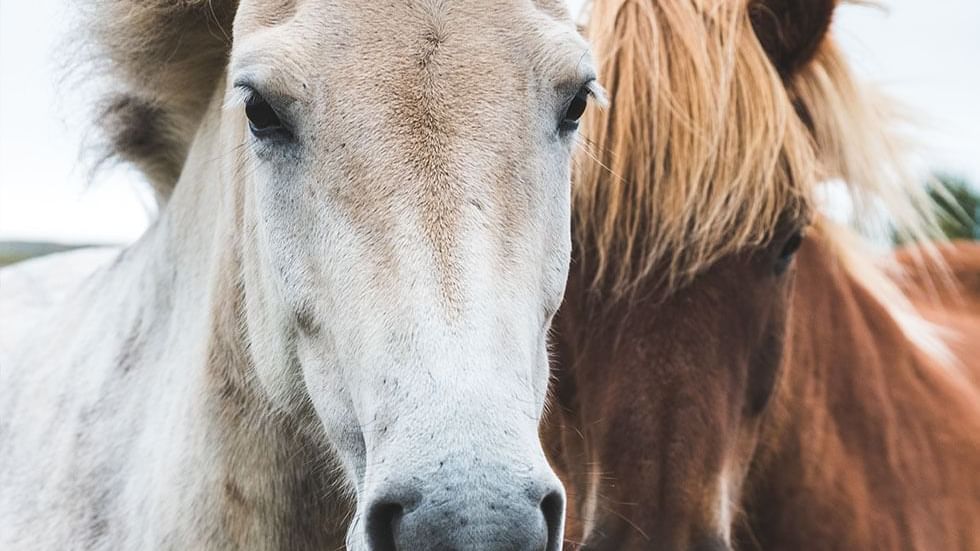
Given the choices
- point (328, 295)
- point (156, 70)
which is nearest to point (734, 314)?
point (328, 295)

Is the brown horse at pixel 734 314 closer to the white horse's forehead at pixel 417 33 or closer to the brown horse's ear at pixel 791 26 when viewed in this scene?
the brown horse's ear at pixel 791 26

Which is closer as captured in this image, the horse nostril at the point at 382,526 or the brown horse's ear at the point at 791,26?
the horse nostril at the point at 382,526

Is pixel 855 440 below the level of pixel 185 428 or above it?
below

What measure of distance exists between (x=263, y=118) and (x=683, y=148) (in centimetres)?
125

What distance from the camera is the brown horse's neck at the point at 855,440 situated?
3.18m

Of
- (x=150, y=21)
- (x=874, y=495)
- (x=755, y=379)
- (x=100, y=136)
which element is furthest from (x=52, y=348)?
(x=874, y=495)

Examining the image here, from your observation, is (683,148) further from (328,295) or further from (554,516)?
(554,516)

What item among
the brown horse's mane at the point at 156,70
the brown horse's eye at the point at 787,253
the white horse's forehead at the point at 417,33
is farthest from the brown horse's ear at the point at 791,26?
the brown horse's mane at the point at 156,70

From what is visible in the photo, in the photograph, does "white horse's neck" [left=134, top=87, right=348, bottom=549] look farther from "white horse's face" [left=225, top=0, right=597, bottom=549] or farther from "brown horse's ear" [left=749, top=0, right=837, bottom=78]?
"brown horse's ear" [left=749, top=0, right=837, bottom=78]

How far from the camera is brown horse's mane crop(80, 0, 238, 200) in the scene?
2.54m

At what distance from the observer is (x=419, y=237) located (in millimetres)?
1758

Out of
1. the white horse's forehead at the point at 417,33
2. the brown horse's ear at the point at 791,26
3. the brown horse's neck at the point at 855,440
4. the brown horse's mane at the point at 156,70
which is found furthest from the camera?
the brown horse's neck at the point at 855,440

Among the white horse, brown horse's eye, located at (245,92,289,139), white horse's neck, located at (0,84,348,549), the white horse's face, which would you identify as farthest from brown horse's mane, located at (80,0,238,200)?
brown horse's eye, located at (245,92,289,139)

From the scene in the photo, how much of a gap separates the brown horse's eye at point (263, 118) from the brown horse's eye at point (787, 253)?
1.45 meters
